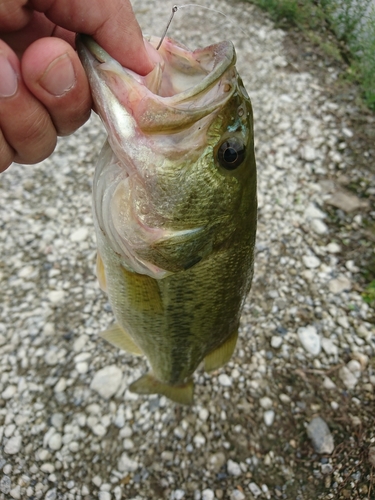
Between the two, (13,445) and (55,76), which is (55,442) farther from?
(55,76)

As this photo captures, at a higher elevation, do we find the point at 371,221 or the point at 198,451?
the point at 371,221

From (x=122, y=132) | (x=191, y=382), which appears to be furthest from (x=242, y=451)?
(x=122, y=132)

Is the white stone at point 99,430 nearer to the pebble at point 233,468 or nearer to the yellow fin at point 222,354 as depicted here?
the pebble at point 233,468

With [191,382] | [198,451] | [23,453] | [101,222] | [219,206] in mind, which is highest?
[219,206]

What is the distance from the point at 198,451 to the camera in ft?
8.68

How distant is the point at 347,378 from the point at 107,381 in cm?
154

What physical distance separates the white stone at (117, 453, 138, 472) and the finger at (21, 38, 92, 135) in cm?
199

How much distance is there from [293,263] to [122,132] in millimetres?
2397

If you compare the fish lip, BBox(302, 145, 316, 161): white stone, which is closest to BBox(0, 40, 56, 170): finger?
the fish lip

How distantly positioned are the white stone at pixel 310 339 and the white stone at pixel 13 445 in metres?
1.86

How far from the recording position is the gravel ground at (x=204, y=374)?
101 inches

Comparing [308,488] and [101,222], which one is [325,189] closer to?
[308,488]

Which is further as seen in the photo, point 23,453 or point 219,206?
point 23,453

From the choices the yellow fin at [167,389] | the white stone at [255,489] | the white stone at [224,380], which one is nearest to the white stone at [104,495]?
the yellow fin at [167,389]
